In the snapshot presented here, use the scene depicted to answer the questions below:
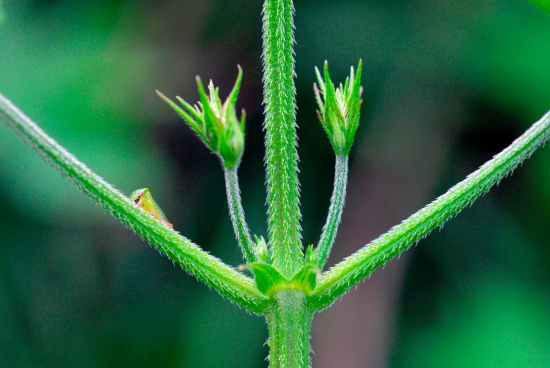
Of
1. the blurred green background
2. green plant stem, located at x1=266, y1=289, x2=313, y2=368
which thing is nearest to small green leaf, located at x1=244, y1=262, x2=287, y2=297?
green plant stem, located at x1=266, y1=289, x2=313, y2=368

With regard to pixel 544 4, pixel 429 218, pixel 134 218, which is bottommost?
pixel 429 218

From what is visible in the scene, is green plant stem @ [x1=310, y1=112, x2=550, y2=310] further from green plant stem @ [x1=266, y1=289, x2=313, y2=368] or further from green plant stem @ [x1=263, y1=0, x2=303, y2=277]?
green plant stem @ [x1=263, y1=0, x2=303, y2=277]

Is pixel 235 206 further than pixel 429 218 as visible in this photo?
No

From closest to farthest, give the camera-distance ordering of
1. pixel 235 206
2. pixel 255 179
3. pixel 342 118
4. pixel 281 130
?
pixel 235 206, pixel 281 130, pixel 342 118, pixel 255 179

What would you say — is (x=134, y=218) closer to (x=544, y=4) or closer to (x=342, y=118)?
(x=342, y=118)

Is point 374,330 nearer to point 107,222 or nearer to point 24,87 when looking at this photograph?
point 107,222

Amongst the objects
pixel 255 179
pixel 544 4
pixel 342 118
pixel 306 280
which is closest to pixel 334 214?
pixel 306 280
